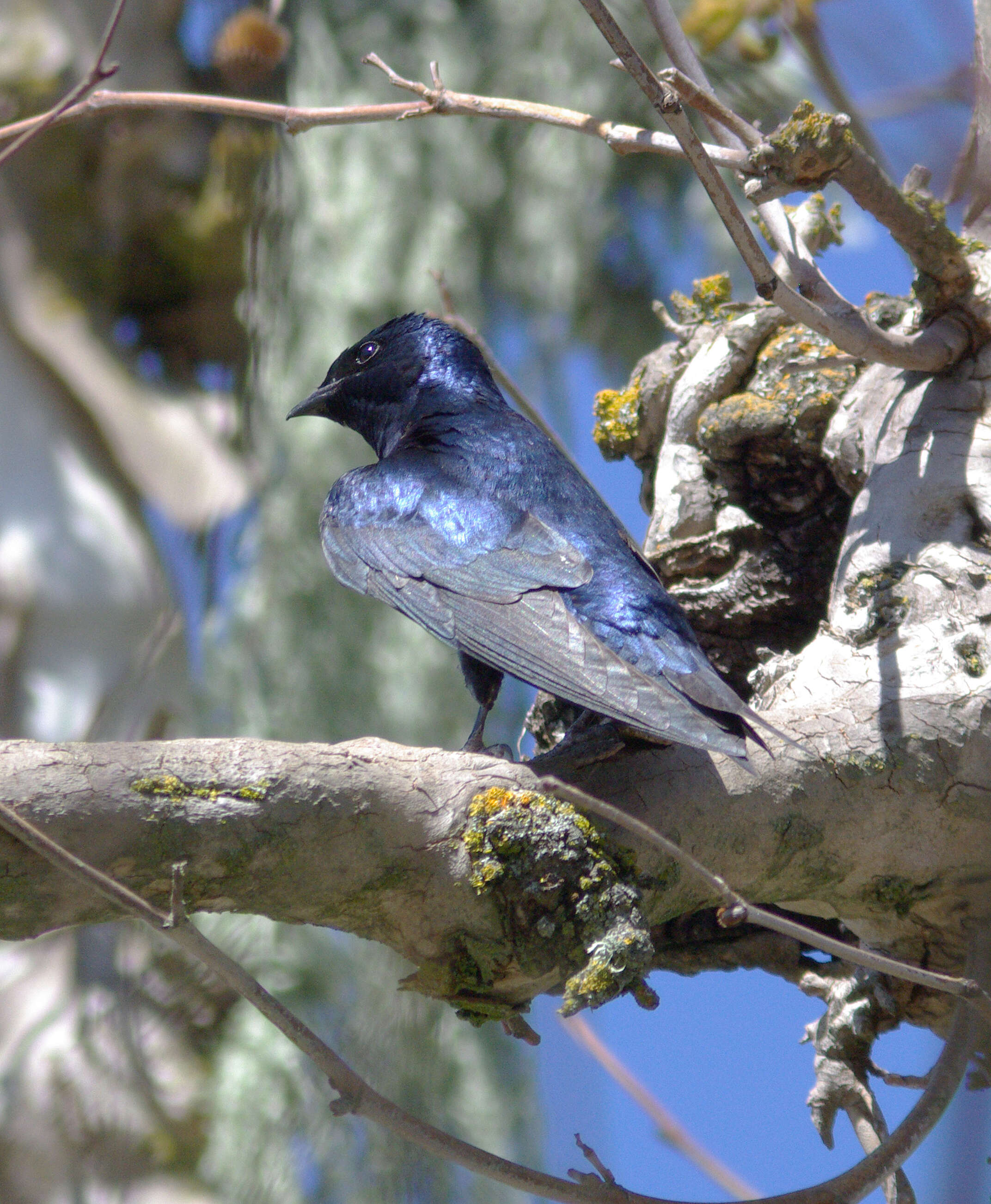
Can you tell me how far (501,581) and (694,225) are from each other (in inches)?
158

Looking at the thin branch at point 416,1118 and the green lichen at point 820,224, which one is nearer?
the thin branch at point 416,1118

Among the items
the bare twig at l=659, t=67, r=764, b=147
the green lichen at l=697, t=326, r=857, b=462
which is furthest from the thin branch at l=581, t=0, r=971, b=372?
the green lichen at l=697, t=326, r=857, b=462

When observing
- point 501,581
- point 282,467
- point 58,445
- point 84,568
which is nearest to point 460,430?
point 501,581

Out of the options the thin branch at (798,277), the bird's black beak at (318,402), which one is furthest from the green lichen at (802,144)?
the bird's black beak at (318,402)

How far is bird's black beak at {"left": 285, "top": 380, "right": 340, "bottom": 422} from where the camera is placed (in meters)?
3.29

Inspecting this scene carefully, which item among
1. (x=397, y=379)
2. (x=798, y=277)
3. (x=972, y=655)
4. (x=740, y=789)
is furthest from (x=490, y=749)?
(x=397, y=379)

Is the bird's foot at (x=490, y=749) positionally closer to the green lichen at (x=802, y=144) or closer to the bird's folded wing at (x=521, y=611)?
the bird's folded wing at (x=521, y=611)

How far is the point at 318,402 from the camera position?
332 centimetres

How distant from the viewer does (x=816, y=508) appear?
9.32 ft

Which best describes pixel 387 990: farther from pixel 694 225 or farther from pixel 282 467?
pixel 694 225

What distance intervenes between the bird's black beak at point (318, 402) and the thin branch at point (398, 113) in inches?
44.7

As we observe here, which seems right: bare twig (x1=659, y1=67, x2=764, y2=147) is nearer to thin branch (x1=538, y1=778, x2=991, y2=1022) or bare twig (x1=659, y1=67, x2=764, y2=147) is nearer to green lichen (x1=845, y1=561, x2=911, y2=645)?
green lichen (x1=845, y1=561, x2=911, y2=645)

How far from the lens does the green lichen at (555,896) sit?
1670 mm

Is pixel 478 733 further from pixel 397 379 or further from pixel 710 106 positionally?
pixel 710 106
